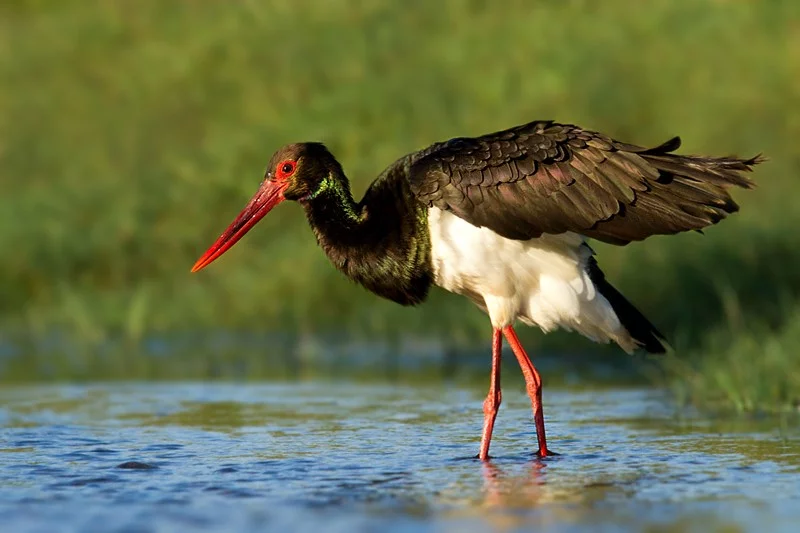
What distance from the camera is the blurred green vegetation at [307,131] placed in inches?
373

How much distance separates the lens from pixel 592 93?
39.1 feet

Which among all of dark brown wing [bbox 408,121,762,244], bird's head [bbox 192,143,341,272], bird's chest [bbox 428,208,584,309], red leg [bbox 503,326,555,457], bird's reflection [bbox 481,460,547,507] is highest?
bird's head [bbox 192,143,341,272]

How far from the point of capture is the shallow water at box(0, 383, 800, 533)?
182 inches

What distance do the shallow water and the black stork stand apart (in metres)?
0.47

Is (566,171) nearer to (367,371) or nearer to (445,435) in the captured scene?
(445,435)

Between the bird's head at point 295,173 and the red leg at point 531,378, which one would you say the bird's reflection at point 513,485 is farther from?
the bird's head at point 295,173

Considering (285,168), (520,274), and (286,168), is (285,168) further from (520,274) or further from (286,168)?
(520,274)

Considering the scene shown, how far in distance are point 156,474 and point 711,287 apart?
14.8ft

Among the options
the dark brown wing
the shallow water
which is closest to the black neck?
the dark brown wing

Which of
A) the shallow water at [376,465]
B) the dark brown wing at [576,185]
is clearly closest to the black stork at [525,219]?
the dark brown wing at [576,185]

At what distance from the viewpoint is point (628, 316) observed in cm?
655

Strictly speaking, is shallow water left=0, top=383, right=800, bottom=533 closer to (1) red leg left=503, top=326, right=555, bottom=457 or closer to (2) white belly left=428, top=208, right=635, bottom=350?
(1) red leg left=503, top=326, right=555, bottom=457

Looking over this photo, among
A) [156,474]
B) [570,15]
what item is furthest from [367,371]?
[570,15]

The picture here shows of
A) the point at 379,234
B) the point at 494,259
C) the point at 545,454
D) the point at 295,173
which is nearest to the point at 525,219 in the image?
the point at 494,259
